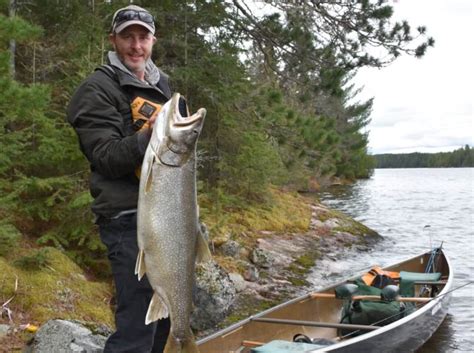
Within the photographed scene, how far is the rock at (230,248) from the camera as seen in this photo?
13.3 metres

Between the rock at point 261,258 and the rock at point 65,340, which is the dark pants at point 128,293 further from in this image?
the rock at point 261,258

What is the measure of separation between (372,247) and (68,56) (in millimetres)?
12673

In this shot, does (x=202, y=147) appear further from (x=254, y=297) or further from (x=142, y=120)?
(x=142, y=120)

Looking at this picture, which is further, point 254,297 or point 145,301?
point 254,297

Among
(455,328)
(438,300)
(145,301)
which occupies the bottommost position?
(455,328)

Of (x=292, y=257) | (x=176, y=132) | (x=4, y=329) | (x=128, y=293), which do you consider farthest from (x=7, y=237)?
(x=292, y=257)

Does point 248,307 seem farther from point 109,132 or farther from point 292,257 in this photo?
point 109,132

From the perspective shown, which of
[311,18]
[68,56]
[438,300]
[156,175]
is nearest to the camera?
[156,175]

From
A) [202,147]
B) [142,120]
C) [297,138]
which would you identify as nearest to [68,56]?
[202,147]

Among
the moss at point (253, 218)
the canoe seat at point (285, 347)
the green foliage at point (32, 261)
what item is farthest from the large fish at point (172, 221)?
the moss at point (253, 218)

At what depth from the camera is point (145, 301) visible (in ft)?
11.2

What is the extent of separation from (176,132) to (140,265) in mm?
809

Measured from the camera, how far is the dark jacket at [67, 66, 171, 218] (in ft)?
10.5

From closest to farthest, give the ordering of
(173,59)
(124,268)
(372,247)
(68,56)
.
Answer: (124,268) → (68,56) → (173,59) → (372,247)
